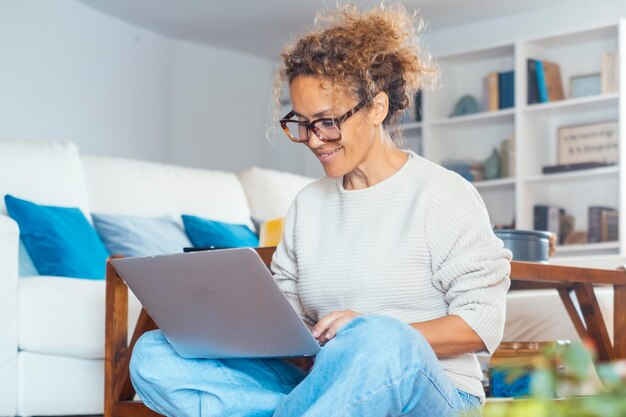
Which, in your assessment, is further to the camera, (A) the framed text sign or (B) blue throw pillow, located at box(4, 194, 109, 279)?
(A) the framed text sign

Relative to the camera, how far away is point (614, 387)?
21.6 inches

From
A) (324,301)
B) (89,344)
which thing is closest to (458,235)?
(324,301)

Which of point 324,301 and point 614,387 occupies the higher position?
point 614,387

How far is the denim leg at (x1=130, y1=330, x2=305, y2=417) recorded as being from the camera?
6.09ft

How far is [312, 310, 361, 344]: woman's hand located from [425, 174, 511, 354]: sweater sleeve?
197 mm

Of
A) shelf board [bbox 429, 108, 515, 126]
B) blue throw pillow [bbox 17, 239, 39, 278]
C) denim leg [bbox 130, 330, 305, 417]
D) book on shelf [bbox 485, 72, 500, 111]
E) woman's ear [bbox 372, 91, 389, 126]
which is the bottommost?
denim leg [bbox 130, 330, 305, 417]

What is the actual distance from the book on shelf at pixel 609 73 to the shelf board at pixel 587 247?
90 cm

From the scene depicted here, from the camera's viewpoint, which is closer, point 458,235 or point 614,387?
point 614,387

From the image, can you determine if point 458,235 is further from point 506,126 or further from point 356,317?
point 506,126

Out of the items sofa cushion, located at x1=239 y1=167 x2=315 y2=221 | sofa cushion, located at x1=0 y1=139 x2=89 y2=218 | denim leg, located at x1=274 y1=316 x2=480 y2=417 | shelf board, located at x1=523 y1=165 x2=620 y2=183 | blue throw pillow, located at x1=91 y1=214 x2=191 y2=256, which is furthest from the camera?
shelf board, located at x1=523 y1=165 x2=620 y2=183

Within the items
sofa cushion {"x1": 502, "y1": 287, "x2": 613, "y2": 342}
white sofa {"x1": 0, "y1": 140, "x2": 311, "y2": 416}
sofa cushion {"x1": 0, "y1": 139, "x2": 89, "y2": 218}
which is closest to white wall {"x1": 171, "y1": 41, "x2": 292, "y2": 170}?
white sofa {"x1": 0, "y1": 140, "x2": 311, "y2": 416}

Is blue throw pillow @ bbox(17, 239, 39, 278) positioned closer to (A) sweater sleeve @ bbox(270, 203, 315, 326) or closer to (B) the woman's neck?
(A) sweater sleeve @ bbox(270, 203, 315, 326)

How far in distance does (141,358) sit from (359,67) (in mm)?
674

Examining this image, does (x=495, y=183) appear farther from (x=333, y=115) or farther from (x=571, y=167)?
(x=333, y=115)
